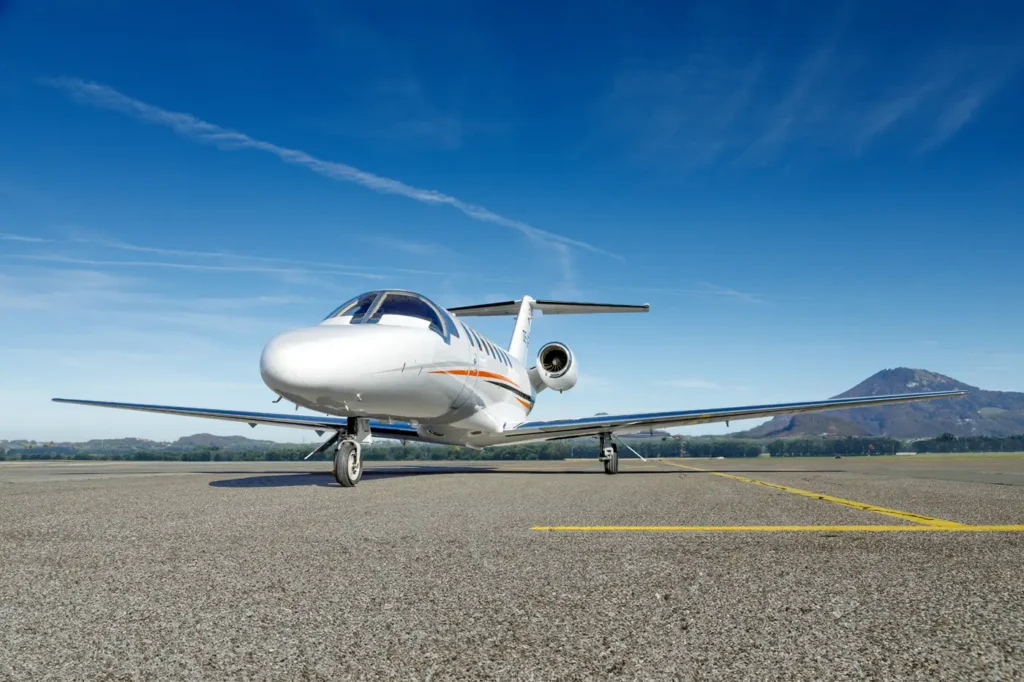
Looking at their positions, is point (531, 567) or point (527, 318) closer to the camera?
point (531, 567)

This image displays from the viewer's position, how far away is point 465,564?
3.84 metres

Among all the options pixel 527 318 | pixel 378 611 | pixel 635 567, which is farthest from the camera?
pixel 527 318

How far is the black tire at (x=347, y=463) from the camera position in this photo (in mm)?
10250

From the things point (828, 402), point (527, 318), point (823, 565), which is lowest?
point (823, 565)

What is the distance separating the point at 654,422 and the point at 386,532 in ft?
40.3

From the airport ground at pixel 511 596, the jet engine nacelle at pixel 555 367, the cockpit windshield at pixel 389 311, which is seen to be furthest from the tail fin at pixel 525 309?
the airport ground at pixel 511 596

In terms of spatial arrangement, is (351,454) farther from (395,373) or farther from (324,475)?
(324,475)

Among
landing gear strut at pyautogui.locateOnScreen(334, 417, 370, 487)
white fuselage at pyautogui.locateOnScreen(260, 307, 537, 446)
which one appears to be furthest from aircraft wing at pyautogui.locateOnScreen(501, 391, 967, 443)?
landing gear strut at pyautogui.locateOnScreen(334, 417, 370, 487)

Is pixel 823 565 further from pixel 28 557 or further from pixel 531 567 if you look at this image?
pixel 28 557

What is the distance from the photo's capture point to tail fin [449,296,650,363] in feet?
81.3

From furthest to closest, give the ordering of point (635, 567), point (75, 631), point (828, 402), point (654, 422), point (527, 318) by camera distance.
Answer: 1. point (527, 318)
2. point (654, 422)
3. point (828, 402)
4. point (635, 567)
5. point (75, 631)

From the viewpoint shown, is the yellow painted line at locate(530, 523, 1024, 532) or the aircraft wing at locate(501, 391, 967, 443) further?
the aircraft wing at locate(501, 391, 967, 443)

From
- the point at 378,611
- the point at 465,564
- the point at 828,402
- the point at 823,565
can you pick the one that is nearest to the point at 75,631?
the point at 378,611

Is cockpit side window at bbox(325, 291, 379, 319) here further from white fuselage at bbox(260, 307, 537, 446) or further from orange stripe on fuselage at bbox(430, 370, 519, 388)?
orange stripe on fuselage at bbox(430, 370, 519, 388)
